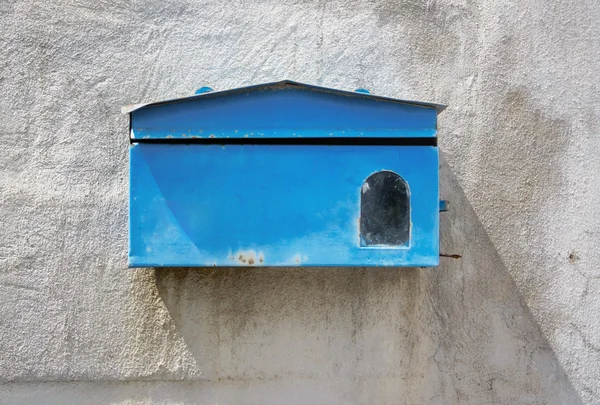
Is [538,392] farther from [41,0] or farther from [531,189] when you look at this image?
[41,0]

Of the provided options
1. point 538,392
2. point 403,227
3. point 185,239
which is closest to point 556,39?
point 403,227

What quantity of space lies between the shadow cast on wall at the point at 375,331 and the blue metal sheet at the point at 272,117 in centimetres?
55

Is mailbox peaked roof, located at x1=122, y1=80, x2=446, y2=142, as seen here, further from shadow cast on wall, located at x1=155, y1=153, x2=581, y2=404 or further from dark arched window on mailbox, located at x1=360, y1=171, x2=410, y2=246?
shadow cast on wall, located at x1=155, y1=153, x2=581, y2=404

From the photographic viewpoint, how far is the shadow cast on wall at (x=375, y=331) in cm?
215

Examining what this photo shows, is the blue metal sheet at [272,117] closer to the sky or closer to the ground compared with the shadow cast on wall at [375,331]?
closer to the sky

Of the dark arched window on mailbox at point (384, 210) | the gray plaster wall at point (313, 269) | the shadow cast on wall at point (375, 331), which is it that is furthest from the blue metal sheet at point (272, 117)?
the shadow cast on wall at point (375, 331)

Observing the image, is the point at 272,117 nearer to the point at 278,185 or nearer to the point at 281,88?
the point at 281,88

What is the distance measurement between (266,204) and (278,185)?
0.07m

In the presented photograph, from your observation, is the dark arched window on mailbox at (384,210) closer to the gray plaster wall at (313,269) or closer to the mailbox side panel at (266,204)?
the mailbox side panel at (266,204)

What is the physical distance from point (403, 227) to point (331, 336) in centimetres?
57

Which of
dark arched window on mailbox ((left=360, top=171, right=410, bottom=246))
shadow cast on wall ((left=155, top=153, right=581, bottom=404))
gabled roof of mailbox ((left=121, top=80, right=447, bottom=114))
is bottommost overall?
shadow cast on wall ((left=155, top=153, right=581, bottom=404))

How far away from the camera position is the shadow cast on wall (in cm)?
215

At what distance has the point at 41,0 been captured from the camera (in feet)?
7.26

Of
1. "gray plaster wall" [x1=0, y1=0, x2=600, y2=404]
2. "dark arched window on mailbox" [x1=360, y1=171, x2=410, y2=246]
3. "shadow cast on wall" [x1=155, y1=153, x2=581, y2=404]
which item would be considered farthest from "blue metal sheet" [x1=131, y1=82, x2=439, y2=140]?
"shadow cast on wall" [x1=155, y1=153, x2=581, y2=404]
